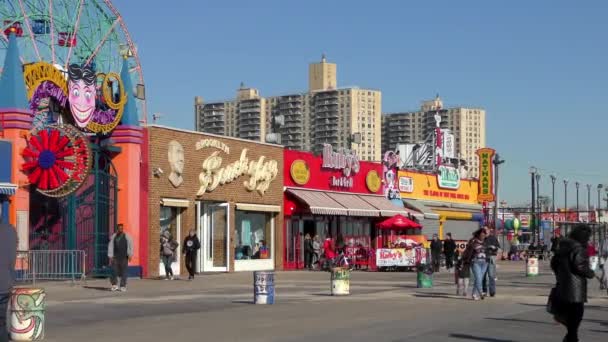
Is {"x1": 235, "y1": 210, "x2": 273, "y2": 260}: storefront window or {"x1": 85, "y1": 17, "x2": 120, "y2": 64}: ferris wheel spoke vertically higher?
{"x1": 85, "y1": 17, "x2": 120, "y2": 64}: ferris wheel spoke

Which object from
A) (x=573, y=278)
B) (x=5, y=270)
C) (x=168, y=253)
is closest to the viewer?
(x=5, y=270)

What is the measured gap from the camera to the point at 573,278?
12680mm

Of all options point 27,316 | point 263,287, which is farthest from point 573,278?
point 263,287

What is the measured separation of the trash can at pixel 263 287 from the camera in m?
21.7

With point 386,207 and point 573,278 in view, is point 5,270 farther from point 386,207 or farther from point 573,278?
point 386,207

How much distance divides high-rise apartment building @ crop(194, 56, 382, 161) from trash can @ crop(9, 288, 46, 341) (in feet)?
347

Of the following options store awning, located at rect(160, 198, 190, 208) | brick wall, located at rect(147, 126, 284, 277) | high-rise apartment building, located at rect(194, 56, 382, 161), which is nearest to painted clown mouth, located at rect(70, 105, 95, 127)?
brick wall, located at rect(147, 126, 284, 277)

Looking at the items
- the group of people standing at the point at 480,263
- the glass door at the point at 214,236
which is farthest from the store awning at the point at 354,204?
the group of people standing at the point at 480,263

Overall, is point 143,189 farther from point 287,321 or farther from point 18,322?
point 18,322

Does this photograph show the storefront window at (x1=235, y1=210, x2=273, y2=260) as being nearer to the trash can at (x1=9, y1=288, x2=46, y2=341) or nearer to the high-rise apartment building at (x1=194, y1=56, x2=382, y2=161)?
the trash can at (x1=9, y1=288, x2=46, y2=341)

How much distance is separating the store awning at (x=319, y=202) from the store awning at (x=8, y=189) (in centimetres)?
1741

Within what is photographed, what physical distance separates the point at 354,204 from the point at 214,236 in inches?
418

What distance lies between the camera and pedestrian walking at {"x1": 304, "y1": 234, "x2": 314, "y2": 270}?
148 ft

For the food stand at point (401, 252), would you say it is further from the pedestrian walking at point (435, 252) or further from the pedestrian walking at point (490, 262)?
the pedestrian walking at point (490, 262)
